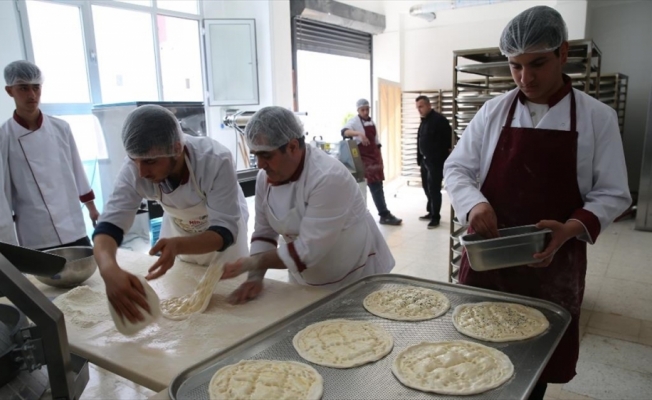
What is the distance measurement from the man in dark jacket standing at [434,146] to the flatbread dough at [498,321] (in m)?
4.44

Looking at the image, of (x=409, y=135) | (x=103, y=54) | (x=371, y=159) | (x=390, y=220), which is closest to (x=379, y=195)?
(x=390, y=220)

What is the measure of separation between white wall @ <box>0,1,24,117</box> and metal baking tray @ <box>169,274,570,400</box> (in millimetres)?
3836

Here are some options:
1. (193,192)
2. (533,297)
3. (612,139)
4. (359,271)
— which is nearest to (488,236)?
(533,297)

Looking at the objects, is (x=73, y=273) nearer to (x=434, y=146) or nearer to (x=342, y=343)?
(x=342, y=343)

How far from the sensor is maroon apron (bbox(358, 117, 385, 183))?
6039 millimetres

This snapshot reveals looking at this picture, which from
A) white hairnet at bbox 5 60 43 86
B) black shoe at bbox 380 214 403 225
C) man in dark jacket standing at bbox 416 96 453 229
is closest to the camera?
white hairnet at bbox 5 60 43 86

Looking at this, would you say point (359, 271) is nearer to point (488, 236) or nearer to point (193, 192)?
point (488, 236)

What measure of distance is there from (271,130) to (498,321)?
38.0 inches

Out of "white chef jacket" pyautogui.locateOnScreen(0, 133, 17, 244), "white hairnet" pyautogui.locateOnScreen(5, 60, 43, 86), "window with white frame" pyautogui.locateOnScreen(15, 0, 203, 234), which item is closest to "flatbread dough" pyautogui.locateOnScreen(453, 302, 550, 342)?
"white chef jacket" pyautogui.locateOnScreen(0, 133, 17, 244)

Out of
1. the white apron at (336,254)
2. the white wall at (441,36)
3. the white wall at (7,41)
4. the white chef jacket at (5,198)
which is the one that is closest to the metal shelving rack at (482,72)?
the white apron at (336,254)

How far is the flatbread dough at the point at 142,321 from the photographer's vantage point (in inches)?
52.5

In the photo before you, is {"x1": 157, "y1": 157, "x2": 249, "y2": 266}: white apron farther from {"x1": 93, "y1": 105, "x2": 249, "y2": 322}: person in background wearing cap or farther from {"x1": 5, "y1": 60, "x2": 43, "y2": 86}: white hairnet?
{"x1": 5, "y1": 60, "x2": 43, "y2": 86}: white hairnet

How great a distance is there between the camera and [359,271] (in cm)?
184

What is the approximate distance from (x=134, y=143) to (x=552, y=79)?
4.62 feet
